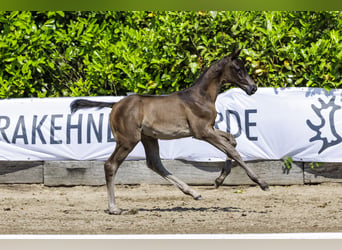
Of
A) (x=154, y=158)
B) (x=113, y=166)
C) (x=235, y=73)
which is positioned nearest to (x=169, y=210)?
(x=154, y=158)

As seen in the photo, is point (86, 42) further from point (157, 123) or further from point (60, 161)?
point (157, 123)

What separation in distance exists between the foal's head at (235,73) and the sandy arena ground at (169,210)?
163 centimetres

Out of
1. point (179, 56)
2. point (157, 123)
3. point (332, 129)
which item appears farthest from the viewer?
point (179, 56)

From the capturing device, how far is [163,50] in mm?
12914

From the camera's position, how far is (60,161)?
40.0ft

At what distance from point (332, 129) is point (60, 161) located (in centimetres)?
443

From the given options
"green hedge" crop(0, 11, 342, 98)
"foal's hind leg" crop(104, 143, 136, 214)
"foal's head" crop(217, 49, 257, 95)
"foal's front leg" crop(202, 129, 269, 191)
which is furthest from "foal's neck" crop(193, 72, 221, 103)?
"green hedge" crop(0, 11, 342, 98)

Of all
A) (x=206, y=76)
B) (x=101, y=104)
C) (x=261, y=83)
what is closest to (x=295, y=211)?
(x=206, y=76)

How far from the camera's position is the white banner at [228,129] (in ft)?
38.9

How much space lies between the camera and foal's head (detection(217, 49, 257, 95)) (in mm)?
9547

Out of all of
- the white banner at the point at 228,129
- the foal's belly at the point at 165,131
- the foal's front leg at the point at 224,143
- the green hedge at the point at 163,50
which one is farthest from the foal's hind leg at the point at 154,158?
the green hedge at the point at 163,50

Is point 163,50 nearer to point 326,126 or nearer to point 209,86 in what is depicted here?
A: point 326,126

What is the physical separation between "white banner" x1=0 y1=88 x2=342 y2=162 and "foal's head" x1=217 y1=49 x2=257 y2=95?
2.44m

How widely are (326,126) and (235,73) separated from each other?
2.86 m
